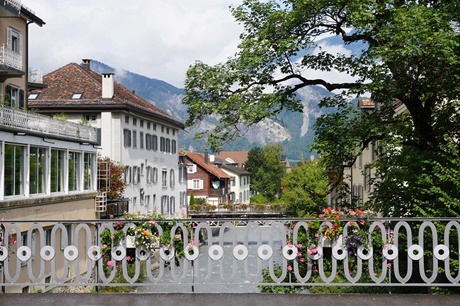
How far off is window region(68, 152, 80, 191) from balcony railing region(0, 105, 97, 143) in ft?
3.18

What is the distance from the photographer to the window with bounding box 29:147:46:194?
1261 inches

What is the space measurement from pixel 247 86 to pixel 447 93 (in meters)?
4.73

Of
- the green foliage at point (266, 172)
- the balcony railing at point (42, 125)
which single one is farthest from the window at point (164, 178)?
the green foliage at point (266, 172)

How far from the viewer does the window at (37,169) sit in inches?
1261

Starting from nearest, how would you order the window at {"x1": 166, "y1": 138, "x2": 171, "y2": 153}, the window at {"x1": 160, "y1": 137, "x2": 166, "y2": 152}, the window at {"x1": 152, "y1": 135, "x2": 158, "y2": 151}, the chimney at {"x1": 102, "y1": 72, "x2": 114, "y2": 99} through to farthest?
the chimney at {"x1": 102, "y1": 72, "x2": 114, "y2": 99}, the window at {"x1": 152, "y1": 135, "x2": 158, "y2": 151}, the window at {"x1": 160, "y1": 137, "x2": 166, "y2": 152}, the window at {"x1": 166, "y1": 138, "x2": 171, "y2": 153}

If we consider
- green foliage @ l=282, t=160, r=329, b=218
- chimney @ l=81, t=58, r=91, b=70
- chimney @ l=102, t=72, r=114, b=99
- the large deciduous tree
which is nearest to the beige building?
the large deciduous tree

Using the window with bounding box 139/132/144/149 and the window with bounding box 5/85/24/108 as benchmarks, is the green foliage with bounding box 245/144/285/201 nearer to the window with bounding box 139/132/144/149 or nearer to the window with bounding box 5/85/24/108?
the window with bounding box 139/132/144/149

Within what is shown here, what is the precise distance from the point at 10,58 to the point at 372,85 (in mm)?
22738

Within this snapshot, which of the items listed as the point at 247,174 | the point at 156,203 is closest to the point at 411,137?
the point at 156,203

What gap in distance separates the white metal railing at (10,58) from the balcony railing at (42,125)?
10.3ft

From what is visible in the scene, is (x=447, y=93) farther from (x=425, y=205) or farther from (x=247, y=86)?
(x=247, y=86)

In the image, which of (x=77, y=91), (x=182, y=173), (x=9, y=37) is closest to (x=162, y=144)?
(x=182, y=173)

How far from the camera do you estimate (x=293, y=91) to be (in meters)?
17.8

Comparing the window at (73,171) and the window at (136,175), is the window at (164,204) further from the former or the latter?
the window at (73,171)
